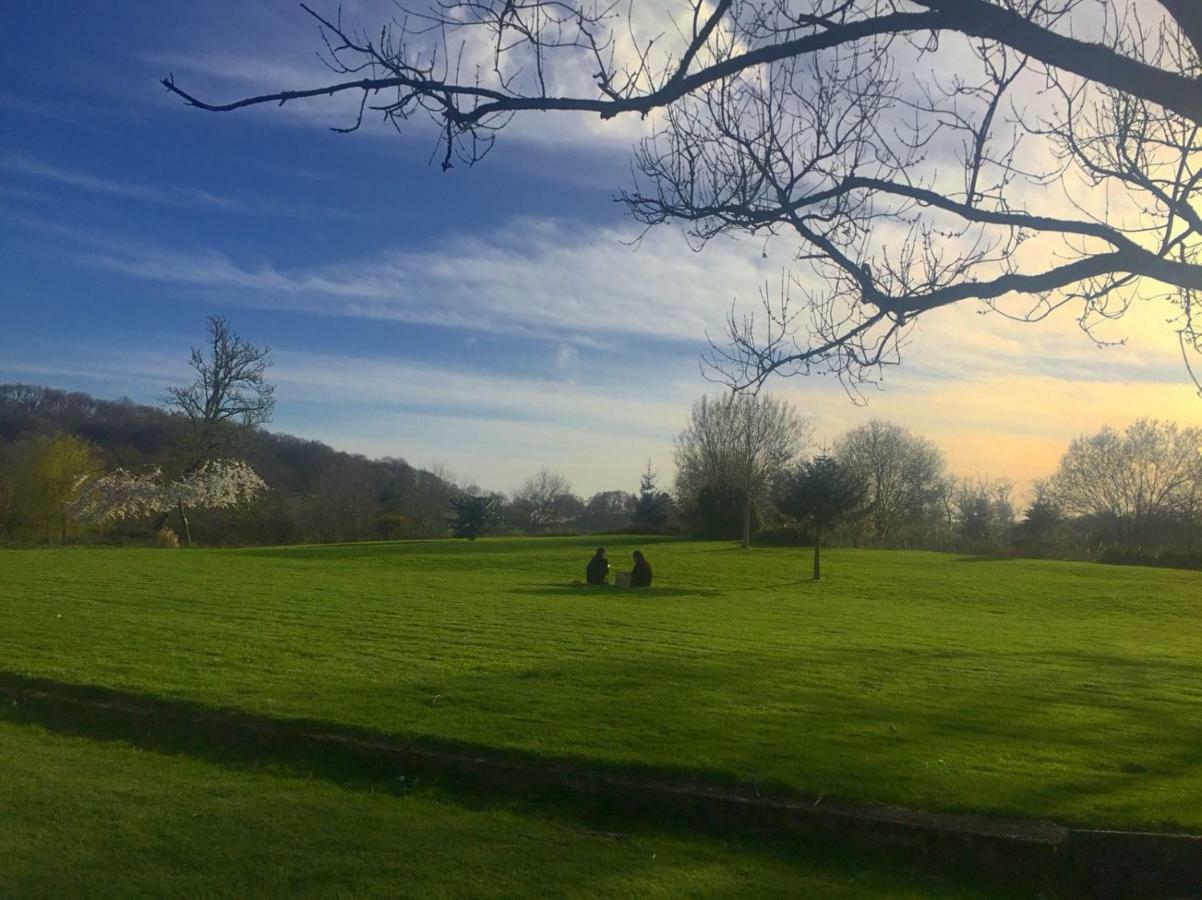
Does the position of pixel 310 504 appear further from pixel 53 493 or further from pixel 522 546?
pixel 522 546

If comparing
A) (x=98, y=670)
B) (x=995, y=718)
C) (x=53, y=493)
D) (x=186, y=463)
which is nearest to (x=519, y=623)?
(x=98, y=670)

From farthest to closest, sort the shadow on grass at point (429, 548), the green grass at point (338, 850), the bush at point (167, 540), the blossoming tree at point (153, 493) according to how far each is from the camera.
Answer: the blossoming tree at point (153, 493) → the bush at point (167, 540) → the shadow on grass at point (429, 548) → the green grass at point (338, 850)

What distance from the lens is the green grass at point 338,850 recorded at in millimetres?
5246

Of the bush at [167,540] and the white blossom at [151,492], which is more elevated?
the white blossom at [151,492]

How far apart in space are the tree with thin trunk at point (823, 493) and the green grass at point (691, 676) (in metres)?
8.69

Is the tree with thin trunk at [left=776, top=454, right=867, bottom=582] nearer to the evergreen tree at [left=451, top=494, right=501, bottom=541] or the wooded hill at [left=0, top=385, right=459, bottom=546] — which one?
the evergreen tree at [left=451, top=494, right=501, bottom=541]

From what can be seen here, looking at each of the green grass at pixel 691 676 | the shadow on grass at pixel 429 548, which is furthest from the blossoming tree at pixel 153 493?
the green grass at pixel 691 676

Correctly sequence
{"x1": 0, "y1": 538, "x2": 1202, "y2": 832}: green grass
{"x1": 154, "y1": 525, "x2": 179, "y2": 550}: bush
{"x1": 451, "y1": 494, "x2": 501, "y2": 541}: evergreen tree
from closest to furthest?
{"x1": 0, "y1": 538, "x2": 1202, "y2": 832}: green grass → {"x1": 154, "y1": 525, "x2": 179, "y2": 550}: bush → {"x1": 451, "y1": 494, "x2": 501, "y2": 541}: evergreen tree

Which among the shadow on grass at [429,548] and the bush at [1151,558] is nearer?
the shadow on grass at [429,548]

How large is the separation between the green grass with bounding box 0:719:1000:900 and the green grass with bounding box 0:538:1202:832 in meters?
1.07

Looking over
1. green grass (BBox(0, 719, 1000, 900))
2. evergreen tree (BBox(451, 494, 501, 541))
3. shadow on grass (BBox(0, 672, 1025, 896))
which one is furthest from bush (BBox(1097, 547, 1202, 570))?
green grass (BBox(0, 719, 1000, 900))

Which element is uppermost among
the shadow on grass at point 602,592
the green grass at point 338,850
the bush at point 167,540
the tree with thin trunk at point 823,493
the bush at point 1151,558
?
the tree with thin trunk at point 823,493

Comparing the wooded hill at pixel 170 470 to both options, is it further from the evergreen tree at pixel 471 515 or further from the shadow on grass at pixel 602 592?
the shadow on grass at pixel 602 592

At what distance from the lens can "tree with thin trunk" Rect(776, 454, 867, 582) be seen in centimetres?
3606
